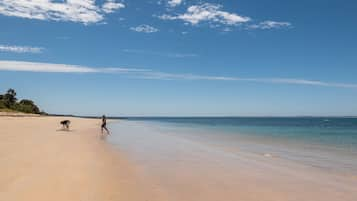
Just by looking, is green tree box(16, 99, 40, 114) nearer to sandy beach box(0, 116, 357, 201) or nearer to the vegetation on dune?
the vegetation on dune

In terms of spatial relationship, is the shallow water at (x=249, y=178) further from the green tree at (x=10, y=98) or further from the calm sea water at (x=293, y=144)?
the green tree at (x=10, y=98)

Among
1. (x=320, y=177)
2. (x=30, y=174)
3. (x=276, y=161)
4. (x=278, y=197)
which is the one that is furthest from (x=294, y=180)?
(x=30, y=174)

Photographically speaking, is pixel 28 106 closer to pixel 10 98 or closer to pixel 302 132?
pixel 10 98

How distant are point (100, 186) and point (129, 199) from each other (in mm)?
1331

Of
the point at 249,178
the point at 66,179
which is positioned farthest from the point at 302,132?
the point at 66,179

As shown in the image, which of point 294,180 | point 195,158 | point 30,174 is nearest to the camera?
point 30,174

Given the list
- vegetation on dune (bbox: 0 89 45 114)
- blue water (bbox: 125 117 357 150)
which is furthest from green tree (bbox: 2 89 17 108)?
blue water (bbox: 125 117 357 150)

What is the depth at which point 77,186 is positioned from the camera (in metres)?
7.72

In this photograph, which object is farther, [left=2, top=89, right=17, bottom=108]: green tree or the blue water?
[left=2, top=89, right=17, bottom=108]: green tree

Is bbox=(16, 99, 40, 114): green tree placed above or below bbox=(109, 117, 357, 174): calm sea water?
above

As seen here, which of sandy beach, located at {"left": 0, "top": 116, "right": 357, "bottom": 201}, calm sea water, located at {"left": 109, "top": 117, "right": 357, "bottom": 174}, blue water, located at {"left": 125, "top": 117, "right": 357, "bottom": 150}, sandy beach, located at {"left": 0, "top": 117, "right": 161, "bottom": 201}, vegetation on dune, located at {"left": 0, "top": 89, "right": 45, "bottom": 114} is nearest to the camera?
sandy beach, located at {"left": 0, "top": 117, "right": 161, "bottom": 201}

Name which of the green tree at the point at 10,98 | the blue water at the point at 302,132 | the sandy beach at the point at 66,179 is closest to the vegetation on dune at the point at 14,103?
the green tree at the point at 10,98

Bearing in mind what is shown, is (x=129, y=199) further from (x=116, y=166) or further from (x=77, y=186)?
(x=116, y=166)

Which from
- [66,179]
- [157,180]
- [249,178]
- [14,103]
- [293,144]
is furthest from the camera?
[14,103]
